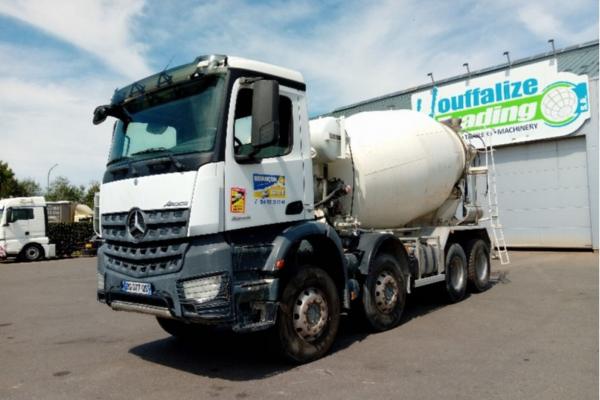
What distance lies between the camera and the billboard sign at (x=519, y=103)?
16641 mm

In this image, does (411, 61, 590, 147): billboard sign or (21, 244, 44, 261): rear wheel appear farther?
(21, 244, 44, 261): rear wheel

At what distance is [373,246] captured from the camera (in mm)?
6395

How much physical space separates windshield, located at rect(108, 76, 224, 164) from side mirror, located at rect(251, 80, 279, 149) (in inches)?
14.6

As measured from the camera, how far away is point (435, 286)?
9.12 m

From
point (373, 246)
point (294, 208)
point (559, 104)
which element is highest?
point (559, 104)

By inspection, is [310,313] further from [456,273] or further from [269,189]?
[456,273]

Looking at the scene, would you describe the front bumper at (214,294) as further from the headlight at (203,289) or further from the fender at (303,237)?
the fender at (303,237)

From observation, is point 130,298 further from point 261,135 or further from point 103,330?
point 103,330

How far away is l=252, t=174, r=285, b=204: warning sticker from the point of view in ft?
16.5

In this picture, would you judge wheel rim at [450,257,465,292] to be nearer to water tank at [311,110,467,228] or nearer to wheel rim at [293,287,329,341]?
water tank at [311,110,467,228]

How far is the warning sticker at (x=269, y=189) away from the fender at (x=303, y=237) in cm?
35

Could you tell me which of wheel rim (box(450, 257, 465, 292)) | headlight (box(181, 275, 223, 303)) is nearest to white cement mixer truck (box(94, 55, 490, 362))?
headlight (box(181, 275, 223, 303))

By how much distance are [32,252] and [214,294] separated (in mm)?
19813

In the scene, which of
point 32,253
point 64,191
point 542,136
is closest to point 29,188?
point 64,191
